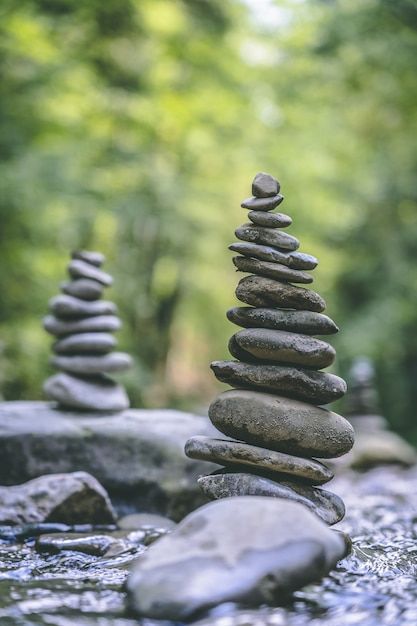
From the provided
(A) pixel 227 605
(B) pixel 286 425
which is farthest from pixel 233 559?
(B) pixel 286 425

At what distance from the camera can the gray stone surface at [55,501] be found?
17.9ft

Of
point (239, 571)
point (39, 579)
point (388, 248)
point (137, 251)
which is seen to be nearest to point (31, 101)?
point (137, 251)

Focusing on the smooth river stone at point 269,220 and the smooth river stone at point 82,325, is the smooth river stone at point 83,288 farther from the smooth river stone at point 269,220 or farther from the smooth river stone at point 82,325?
the smooth river stone at point 269,220

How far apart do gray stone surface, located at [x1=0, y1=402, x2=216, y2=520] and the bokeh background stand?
4.40 meters

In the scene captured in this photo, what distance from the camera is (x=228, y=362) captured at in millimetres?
4828

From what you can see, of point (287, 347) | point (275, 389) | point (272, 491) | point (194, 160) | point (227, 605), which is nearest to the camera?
point (227, 605)

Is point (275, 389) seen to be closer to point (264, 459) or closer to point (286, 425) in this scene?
point (286, 425)

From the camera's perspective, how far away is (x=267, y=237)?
15.9 ft

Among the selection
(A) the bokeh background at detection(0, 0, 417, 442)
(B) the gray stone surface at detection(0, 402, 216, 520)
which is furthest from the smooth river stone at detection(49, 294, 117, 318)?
(A) the bokeh background at detection(0, 0, 417, 442)

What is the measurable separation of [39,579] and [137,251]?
12277mm

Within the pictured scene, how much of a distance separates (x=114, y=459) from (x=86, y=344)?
1262mm

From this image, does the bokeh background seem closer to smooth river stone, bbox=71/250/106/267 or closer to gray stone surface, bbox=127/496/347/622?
smooth river stone, bbox=71/250/106/267

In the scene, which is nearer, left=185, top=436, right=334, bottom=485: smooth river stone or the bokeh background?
left=185, top=436, right=334, bottom=485: smooth river stone

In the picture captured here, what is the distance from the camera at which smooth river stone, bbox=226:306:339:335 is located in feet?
15.4
